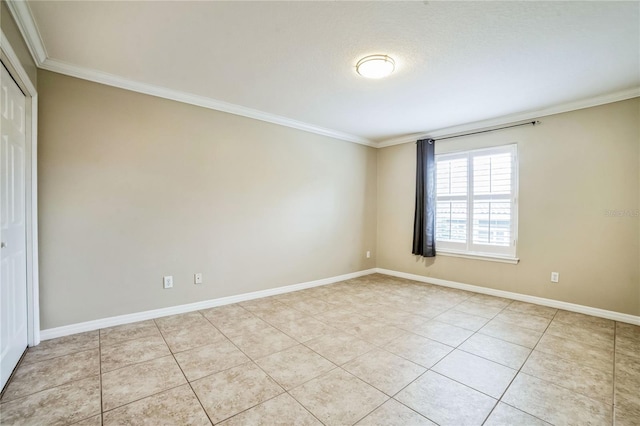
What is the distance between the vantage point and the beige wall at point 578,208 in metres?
3.08

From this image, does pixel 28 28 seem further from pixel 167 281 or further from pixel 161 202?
pixel 167 281

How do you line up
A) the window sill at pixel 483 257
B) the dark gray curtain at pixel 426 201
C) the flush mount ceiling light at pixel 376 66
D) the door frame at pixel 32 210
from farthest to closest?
the dark gray curtain at pixel 426 201
the window sill at pixel 483 257
the flush mount ceiling light at pixel 376 66
the door frame at pixel 32 210

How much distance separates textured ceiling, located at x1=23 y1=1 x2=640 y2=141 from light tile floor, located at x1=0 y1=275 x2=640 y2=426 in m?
2.43

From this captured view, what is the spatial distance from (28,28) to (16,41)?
15cm

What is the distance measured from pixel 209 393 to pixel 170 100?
2828 mm

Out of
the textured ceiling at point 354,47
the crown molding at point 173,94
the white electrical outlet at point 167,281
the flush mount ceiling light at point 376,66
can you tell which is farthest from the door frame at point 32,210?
the flush mount ceiling light at point 376,66

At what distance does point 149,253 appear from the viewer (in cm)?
300

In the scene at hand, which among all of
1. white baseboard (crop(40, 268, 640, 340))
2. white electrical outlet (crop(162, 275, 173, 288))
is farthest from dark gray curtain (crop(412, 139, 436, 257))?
white electrical outlet (crop(162, 275, 173, 288))

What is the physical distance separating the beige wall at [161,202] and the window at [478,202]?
74.8 inches

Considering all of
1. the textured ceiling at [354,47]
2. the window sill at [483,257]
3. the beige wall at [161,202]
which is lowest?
the window sill at [483,257]

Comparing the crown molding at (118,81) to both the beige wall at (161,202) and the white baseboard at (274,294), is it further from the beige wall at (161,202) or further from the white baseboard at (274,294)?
the white baseboard at (274,294)

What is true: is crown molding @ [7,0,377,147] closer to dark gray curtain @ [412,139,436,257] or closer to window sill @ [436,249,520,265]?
dark gray curtain @ [412,139,436,257]

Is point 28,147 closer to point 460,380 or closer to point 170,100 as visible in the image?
point 170,100

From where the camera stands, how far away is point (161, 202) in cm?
306
